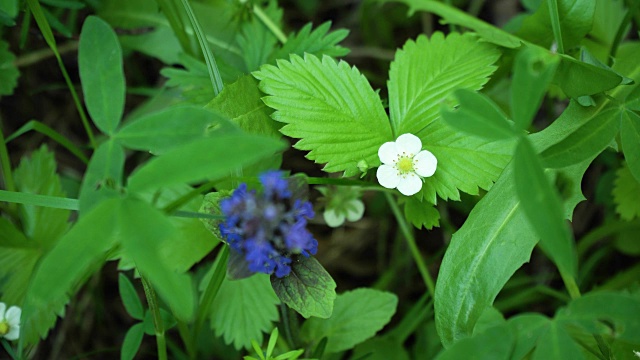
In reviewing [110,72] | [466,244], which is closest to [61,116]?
[110,72]

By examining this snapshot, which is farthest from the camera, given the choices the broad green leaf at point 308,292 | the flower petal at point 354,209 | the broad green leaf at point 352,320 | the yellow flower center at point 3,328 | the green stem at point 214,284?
the flower petal at point 354,209

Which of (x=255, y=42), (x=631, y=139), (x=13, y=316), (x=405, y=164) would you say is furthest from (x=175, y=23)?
(x=631, y=139)

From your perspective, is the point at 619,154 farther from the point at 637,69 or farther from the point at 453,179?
the point at 453,179

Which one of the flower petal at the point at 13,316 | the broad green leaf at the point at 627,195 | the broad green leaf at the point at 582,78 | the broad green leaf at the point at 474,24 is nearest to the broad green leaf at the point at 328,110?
the broad green leaf at the point at 474,24

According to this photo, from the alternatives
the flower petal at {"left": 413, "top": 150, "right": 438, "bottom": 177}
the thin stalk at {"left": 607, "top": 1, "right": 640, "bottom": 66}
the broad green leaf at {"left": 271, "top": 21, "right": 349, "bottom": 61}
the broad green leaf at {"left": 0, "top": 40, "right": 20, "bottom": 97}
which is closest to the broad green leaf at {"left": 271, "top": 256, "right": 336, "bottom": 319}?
the flower petal at {"left": 413, "top": 150, "right": 438, "bottom": 177}

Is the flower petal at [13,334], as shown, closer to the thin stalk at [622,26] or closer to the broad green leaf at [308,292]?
the broad green leaf at [308,292]

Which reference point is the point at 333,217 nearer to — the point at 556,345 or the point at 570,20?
the point at 556,345
